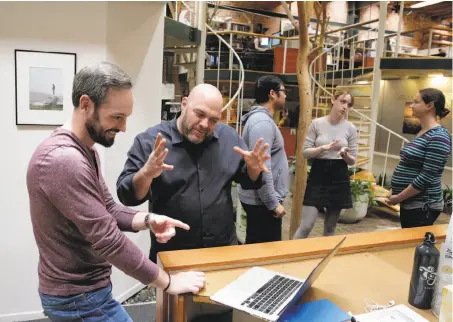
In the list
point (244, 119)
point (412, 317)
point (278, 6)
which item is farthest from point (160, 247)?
point (278, 6)

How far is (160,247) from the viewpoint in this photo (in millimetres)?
1853

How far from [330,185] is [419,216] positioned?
72cm

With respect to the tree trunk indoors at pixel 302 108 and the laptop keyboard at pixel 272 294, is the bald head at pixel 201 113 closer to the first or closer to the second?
the laptop keyboard at pixel 272 294

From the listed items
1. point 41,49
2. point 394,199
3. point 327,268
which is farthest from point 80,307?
point 394,199

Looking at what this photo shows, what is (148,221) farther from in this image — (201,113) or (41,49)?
(41,49)

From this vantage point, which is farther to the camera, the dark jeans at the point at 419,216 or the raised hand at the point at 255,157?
the dark jeans at the point at 419,216

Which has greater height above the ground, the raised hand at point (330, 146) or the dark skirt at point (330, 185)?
the raised hand at point (330, 146)

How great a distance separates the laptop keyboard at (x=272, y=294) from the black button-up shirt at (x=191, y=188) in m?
0.54

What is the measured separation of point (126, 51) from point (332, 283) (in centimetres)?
208

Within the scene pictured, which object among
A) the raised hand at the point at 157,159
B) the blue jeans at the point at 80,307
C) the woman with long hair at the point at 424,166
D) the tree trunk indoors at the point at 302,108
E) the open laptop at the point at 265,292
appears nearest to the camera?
the open laptop at the point at 265,292

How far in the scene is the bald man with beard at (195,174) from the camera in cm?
177

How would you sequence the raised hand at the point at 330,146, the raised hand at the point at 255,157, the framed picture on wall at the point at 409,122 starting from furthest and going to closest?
the framed picture on wall at the point at 409,122 → the raised hand at the point at 330,146 → the raised hand at the point at 255,157

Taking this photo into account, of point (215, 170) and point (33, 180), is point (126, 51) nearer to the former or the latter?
point (215, 170)

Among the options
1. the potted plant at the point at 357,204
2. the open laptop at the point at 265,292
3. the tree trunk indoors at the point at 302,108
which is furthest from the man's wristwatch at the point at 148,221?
the potted plant at the point at 357,204
